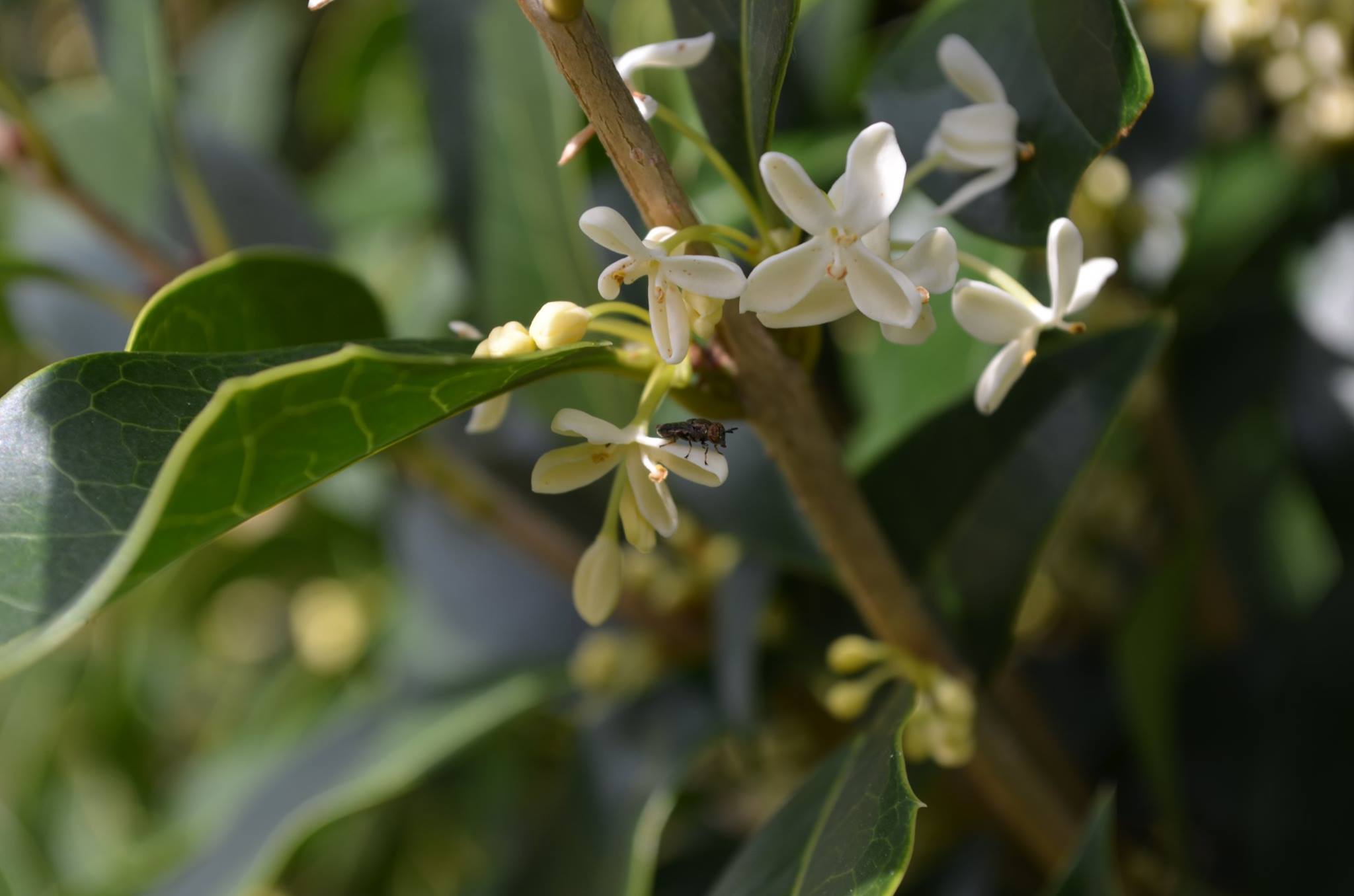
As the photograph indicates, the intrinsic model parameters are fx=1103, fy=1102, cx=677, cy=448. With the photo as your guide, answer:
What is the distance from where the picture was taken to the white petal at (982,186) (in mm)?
534

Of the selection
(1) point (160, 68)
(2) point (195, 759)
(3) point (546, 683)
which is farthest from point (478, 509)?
(2) point (195, 759)

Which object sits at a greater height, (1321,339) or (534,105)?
(534,105)

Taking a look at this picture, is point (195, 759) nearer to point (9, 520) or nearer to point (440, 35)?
point (440, 35)

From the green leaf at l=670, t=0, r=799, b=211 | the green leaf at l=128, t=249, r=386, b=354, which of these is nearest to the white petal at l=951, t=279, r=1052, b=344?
the green leaf at l=670, t=0, r=799, b=211

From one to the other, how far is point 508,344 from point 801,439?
0.14 metres

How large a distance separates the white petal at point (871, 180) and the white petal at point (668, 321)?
0.24 ft

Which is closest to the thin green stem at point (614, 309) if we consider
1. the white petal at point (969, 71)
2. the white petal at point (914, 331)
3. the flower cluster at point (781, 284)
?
the flower cluster at point (781, 284)

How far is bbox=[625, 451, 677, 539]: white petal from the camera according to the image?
0.47 m

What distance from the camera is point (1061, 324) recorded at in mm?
512

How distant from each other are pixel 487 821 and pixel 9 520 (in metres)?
0.95

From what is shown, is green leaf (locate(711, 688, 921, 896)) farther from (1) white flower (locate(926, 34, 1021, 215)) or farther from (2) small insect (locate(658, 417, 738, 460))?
(1) white flower (locate(926, 34, 1021, 215))

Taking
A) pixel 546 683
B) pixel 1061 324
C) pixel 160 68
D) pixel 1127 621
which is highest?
pixel 160 68

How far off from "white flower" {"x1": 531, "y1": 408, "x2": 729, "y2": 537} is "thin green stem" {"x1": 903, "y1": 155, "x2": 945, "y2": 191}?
0.19m

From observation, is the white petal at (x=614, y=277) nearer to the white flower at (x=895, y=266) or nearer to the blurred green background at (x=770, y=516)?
the white flower at (x=895, y=266)
